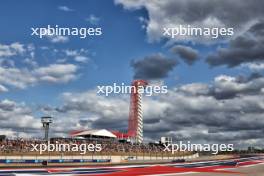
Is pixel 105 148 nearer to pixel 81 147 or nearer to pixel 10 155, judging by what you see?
pixel 81 147

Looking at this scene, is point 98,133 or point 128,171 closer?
point 128,171

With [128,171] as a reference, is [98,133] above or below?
above

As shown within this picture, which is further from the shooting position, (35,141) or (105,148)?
(105,148)

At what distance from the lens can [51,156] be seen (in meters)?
66.9

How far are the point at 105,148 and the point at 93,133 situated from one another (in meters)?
42.5

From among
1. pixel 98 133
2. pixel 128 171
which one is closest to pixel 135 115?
pixel 98 133

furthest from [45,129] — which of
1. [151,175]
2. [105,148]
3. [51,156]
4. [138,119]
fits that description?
[151,175]

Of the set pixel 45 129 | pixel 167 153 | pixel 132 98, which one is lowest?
pixel 167 153

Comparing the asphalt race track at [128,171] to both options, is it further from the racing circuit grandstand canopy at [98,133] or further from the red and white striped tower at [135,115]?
the racing circuit grandstand canopy at [98,133]

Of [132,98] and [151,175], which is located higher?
[132,98]

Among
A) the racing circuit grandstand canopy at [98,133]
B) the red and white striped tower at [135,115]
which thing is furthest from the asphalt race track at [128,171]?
the racing circuit grandstand canopy at [98,133]

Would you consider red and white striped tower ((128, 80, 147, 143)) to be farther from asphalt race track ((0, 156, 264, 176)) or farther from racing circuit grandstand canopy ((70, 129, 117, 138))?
asphalt race track ((0, 156, 264, 176))

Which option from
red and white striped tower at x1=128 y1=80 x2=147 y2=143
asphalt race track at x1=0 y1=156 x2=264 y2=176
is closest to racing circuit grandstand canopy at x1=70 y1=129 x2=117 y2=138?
red and white striped tower at x1=128 y1=80 x2=147 y2=143

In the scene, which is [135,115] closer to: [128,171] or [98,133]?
[98,133]
